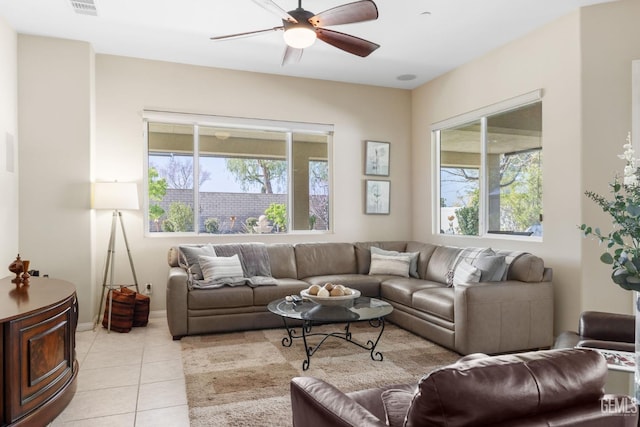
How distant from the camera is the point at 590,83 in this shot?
3.71 metres

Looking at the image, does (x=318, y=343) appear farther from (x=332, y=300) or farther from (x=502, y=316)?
(x=502, y=316)

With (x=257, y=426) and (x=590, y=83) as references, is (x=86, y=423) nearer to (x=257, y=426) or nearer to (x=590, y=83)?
(x=257, y=426)

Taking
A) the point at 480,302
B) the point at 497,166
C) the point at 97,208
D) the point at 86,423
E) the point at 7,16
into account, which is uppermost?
the point at 7,16

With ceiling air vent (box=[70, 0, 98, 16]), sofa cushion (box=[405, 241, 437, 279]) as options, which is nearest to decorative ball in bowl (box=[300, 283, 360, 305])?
sofa cushion (box=[405, 241, 437, 279])

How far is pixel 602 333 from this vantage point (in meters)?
2.43

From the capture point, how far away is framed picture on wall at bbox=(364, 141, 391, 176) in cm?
600

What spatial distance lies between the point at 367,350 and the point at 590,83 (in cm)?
308

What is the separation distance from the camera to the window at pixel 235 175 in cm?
514

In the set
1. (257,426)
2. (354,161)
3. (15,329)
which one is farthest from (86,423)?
(354,161)

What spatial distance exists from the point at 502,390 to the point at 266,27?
4014 mm

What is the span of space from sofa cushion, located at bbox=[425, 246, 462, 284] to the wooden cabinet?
3.62m

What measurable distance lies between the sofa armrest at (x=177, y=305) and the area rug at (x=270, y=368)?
5.6 inches

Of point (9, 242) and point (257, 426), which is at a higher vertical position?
point (9, 242)

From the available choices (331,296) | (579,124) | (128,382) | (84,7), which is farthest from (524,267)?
(84,7)
